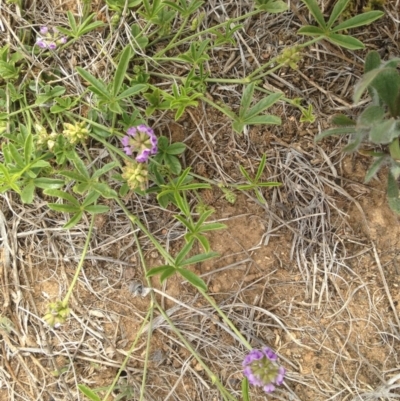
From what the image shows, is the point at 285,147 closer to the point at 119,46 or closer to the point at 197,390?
the point at 119,46

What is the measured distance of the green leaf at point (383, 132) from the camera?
5.98ft

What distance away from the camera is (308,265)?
2248mm

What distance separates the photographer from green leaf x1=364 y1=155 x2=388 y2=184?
202 cm

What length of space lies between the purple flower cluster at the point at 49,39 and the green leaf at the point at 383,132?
→ 1229 millimetres

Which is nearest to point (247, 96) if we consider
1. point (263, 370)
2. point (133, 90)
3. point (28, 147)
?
point (133, 90)

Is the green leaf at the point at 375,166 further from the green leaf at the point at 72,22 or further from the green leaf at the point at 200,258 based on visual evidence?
the green leaf at the point at 72,22

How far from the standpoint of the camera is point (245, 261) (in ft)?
7.45

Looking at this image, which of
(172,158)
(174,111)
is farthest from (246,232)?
(174,111)

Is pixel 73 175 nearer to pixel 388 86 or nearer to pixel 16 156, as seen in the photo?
pixel 16 156

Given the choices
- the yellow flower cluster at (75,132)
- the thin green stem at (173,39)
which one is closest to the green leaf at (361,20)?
the thin green stem at (173,39)

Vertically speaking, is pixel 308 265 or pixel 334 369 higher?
pixel 308 265

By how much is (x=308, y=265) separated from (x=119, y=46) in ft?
3.79

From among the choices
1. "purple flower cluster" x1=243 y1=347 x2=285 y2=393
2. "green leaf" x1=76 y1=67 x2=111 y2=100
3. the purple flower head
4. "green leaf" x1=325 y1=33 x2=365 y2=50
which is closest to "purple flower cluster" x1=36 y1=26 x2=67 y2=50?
the purple flower head

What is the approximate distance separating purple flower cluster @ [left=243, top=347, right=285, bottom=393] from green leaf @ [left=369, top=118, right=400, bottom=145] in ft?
2.69
